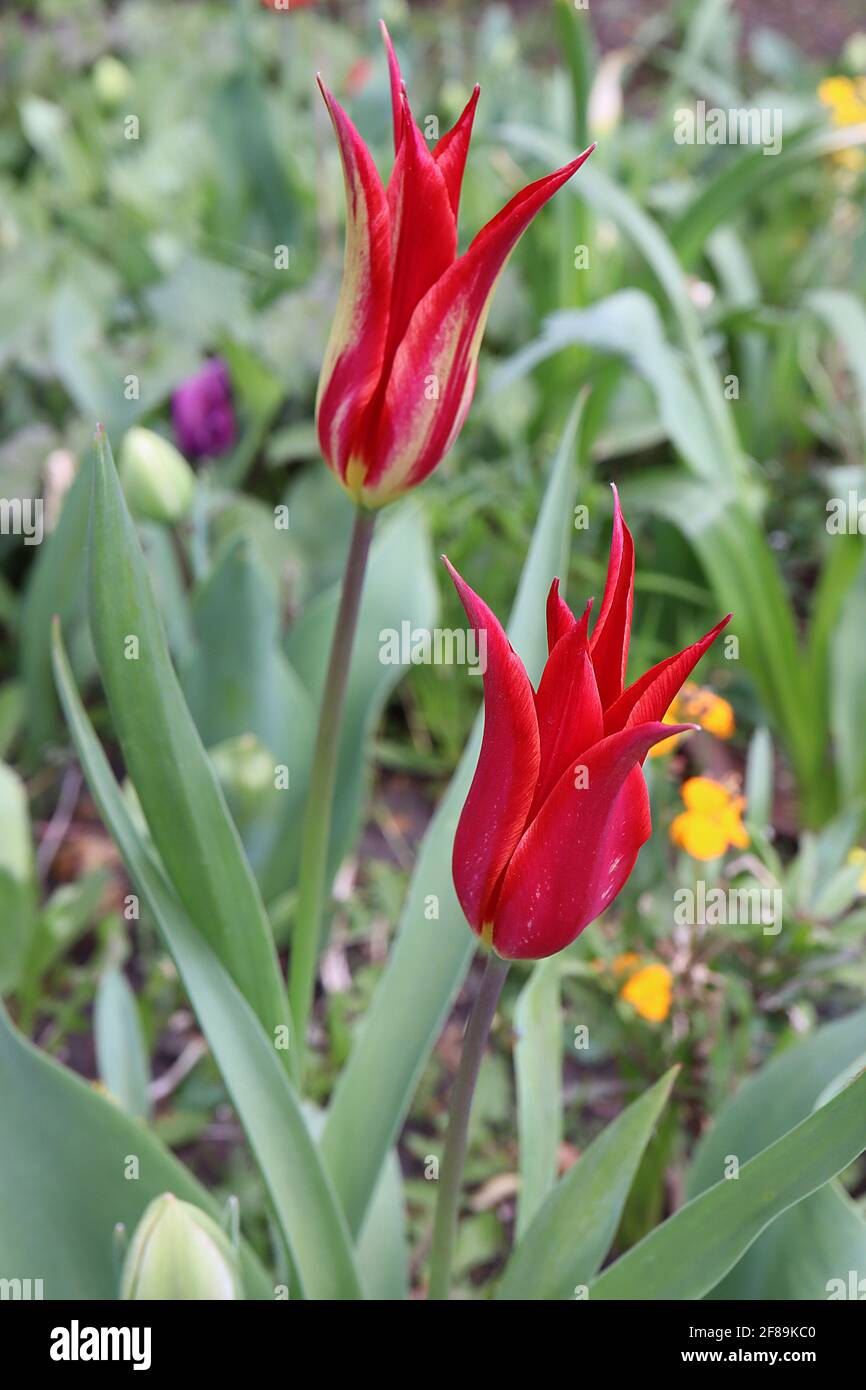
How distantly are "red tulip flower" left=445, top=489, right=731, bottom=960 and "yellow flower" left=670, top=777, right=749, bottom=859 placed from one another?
539 mm

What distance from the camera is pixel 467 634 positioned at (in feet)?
5.34

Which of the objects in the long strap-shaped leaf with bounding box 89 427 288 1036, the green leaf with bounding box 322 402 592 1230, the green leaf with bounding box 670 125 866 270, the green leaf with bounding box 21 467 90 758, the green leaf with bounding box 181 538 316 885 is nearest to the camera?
the long strap-shaped leaf with bounding box 89 427 288 1036

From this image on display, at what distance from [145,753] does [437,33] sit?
2995 mm

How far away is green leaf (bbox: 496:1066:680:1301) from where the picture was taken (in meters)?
0.74

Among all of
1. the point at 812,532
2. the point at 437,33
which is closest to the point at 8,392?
the point at 812,532

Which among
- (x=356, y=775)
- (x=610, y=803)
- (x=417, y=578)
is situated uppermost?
(x=417, y=578)

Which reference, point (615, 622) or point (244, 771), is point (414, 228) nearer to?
point (615, 622)

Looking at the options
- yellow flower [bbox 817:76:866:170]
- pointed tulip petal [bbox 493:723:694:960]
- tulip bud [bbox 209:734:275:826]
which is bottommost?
pointed tulip petal [bbox 493:723:694:960]

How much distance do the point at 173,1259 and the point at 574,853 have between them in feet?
0.91

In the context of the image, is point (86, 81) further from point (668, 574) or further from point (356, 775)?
point (356, 775)

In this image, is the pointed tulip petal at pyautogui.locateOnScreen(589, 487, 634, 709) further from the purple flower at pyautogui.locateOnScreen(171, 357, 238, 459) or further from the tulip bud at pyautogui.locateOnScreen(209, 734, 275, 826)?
the purple flower at pyautogui.locateOnScreen(171, 357, 238, 459)

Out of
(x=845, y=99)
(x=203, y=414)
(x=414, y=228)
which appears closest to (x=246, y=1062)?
(x=414, y=228)

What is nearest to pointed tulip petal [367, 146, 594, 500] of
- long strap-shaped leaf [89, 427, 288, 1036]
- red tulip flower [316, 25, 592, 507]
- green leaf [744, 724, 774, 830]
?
red tulip flower [316, 25, 592, 507]

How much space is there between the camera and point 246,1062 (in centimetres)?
70
